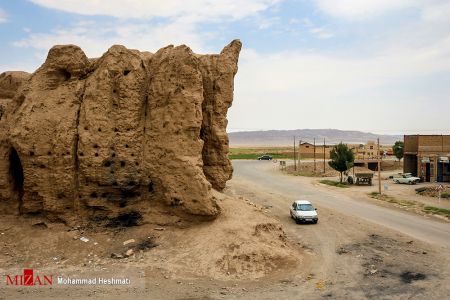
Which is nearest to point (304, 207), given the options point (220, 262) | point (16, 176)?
point (220, 262)

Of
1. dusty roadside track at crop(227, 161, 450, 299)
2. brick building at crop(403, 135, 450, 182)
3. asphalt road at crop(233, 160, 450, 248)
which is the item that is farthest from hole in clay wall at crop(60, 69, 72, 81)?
brick building at crop(403, 135, 450, 182)

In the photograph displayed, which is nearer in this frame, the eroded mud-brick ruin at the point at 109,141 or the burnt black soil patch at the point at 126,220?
the eroded mud-brick ruin at the point at 109,141

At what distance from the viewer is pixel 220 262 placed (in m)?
18.1

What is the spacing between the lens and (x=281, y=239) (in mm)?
21547

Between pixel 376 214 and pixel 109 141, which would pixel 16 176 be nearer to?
pixel 109 141

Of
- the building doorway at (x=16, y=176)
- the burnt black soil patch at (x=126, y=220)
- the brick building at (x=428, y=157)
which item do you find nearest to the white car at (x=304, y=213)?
the burnt black soil patch at (x=126, y=220)

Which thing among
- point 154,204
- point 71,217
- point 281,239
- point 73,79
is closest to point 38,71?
point 73,79

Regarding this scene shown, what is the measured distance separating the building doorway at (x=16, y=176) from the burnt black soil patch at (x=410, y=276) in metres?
18.0

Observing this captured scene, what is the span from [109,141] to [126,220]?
390 centimetres

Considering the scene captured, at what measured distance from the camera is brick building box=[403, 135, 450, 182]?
55.1 m

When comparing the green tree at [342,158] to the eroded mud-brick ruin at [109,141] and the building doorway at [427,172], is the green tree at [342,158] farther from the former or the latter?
the eroded mud-brick ruin at [109,141]

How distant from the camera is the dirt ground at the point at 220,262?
16094mm

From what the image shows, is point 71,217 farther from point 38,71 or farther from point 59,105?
point 38,71

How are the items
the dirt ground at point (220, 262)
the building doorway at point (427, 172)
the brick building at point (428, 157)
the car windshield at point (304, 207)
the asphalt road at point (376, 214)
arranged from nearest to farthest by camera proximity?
the dirt ground at point (220, 262)
the asphalt road at point (376, 214)
the car windshield at point (304, 207)
the brick building at point (428, 157)
the building doorway at point (427, 172)
